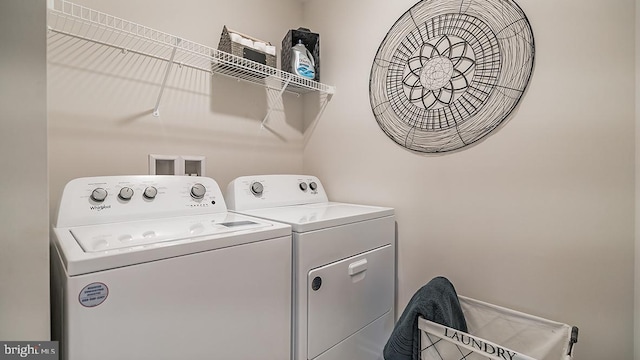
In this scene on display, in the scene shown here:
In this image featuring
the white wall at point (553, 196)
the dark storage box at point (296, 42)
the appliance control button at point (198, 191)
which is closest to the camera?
the white wall at point (553, 196)

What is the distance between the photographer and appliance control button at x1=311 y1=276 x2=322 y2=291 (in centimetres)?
105

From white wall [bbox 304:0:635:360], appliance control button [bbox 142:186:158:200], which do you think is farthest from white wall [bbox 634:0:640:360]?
appliance control button [bbox 142:186:158:200]

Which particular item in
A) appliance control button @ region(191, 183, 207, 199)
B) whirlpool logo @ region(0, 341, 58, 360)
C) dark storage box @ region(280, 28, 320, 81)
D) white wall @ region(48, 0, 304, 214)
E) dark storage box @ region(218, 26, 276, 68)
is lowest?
whirlpool logo @ region(0, 341, 58, 360)

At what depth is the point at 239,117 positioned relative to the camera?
1.71 meters

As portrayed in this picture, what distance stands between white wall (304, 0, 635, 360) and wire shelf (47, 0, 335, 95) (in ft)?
2.57

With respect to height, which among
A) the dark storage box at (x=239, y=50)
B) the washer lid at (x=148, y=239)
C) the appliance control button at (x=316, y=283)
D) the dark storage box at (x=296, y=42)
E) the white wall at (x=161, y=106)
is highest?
the dark storage box at (x=296, y=42)

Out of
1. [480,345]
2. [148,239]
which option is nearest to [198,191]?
[148,239]

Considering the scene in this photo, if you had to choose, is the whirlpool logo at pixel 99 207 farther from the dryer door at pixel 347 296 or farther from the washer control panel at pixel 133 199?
the dryer door at pixel 347 296

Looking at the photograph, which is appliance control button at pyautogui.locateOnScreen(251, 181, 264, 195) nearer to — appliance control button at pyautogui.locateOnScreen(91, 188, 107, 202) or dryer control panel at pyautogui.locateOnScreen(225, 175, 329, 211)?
dryer control panel at pyautogui.locateOnScreen(225, 175, 329, 211)

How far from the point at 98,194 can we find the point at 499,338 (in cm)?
168

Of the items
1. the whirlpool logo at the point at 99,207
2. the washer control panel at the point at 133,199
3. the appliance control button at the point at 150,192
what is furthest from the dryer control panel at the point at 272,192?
the whirlpool logo at the point at 99,207

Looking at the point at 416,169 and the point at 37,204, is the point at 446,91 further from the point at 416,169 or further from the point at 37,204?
the point at 37,204

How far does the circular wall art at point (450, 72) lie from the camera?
1.20 metres

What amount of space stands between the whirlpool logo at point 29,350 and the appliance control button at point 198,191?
696 millimetres
